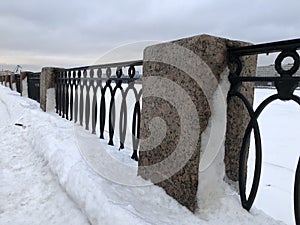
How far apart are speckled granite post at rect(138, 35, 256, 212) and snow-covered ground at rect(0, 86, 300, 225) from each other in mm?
128

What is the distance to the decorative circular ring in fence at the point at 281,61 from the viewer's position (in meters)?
1.35

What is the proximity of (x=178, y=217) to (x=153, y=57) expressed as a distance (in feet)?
3.56

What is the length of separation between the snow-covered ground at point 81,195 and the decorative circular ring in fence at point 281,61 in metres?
0.77

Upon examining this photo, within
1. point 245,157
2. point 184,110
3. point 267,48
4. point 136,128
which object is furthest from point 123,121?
point 267,48

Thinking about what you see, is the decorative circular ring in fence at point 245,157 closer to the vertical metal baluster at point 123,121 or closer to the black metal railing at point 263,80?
the black metal railing at point 263,80

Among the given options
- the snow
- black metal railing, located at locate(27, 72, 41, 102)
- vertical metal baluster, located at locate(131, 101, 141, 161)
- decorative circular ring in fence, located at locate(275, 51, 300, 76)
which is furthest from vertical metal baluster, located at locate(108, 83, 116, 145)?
black metal railing, located at locate(27, 72, 41, 102)

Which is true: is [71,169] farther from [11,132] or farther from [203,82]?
[11,132]

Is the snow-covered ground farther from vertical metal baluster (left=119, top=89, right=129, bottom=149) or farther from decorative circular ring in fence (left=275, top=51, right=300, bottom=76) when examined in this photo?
decorative circular ring in fence (left=275, top=51, right=300, bottom=76)

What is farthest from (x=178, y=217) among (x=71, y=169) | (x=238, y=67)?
(x=71, y=169)

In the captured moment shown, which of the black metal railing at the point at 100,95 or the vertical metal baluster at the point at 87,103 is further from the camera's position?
the vertical metal baluster at the point at 87,103

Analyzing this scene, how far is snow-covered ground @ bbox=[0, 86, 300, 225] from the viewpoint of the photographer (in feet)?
5.34

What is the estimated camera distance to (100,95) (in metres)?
3.90

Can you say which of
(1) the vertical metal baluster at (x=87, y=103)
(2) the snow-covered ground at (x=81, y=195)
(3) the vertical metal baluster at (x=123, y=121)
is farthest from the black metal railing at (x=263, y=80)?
(1) the vertical metal baluster at (x=87, y=103)

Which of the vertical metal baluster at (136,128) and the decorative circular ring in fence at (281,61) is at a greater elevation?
the decorative circular ring in fence at (281,61)
